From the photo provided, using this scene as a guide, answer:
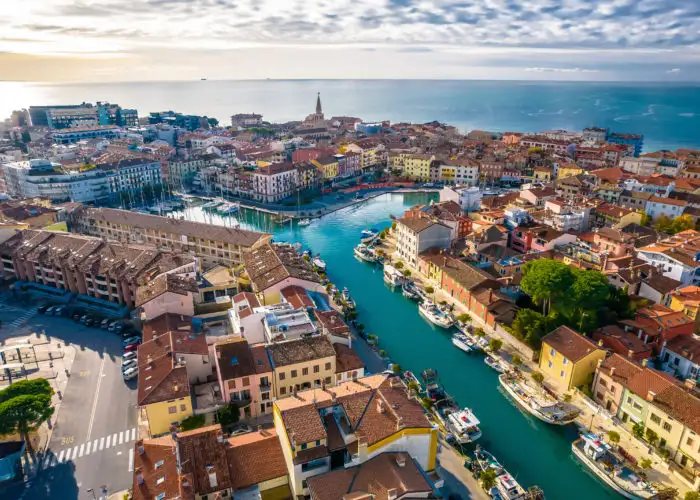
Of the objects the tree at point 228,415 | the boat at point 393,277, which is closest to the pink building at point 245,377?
the tree at point 228,415

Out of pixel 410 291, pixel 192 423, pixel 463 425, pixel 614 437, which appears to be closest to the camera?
pixel 192 423

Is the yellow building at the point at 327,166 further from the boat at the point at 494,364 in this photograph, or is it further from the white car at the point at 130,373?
the white car at the point at 130,373

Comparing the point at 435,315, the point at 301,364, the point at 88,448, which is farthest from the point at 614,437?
the point at 88,448

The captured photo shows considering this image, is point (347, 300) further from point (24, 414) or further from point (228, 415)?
point (24, 414)

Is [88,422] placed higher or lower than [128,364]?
lower

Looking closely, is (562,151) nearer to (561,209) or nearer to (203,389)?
(561,209)

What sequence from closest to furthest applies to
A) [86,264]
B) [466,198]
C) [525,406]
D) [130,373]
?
[525,406] → [130,373] → [86,264] → [466,198]

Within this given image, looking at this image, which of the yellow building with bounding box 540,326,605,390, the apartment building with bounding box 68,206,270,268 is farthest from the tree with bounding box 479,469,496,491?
the apartment building with bounding box 68,206,270,268

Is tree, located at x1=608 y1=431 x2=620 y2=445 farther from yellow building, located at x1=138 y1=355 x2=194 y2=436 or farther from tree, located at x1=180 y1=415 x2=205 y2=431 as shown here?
yellow building, located at x1=138 y1=355 x2=194 y2=436

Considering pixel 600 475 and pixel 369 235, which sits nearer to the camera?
pixel 600 475
